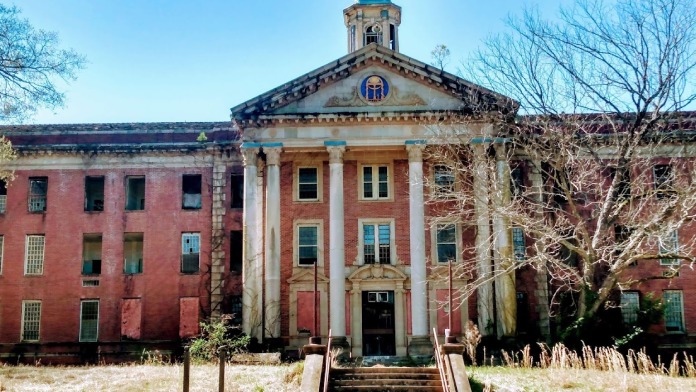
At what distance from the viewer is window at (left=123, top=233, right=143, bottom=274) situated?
34.5m

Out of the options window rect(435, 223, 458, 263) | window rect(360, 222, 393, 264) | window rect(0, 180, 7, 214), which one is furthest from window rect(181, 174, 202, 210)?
window rect(435, 223, 458, 263)

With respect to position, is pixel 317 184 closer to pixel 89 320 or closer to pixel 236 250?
pixel 236 250

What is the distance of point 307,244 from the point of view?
106 feet

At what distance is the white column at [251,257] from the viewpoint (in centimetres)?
2888

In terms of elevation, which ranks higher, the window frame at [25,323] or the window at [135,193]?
the window at [135,193]

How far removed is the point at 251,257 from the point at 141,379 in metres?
9.44

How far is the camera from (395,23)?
37094 millimetres

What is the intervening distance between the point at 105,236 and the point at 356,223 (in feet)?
42.2

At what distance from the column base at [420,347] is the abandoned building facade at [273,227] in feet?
0.26

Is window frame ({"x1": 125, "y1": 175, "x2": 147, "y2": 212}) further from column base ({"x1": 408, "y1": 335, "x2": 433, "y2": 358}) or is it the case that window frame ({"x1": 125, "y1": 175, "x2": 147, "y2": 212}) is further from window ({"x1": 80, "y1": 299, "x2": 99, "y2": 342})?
column base ({"x1": 408, "y1": 335, "x2": 433, "y2": 358})

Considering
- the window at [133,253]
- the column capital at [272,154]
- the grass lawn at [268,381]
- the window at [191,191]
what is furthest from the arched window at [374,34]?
the grass lawn at [268,381]

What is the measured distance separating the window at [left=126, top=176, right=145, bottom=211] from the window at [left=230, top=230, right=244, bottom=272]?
502 cm

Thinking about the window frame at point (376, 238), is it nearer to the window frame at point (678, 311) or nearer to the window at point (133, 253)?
the window at point (133, 253)

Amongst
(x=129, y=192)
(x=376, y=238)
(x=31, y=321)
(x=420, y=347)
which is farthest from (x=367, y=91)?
(x=31, y=321)
